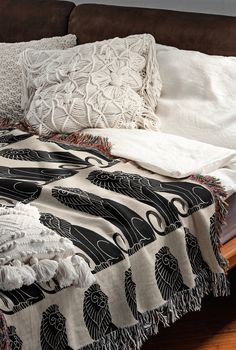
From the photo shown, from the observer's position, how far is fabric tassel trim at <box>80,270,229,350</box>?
75.3 inches

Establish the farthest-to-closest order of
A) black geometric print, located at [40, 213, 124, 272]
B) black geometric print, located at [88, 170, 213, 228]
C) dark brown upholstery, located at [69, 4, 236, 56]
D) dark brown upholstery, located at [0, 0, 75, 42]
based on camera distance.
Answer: dark brown upholstery, located at [0, 0, 75, 42]
dark brown upholstery, located at [69, 4, 236, 56]
black geometric print, located at [88, 170, 213, 228]
black geometric print, located at [40, 213, 124, 272]

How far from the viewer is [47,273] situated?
1731 millimetres

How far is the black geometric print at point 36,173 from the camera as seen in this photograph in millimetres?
2213

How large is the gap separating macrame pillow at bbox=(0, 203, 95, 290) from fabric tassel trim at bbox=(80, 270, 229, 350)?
190 millimetres

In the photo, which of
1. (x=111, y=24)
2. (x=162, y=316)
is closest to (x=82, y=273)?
(x=162, y=316)

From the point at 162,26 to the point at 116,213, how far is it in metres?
1.06

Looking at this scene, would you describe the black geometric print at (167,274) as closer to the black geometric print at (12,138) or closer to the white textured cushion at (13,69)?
the black geometric print at (12,138)

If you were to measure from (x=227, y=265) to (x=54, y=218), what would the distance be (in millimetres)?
542

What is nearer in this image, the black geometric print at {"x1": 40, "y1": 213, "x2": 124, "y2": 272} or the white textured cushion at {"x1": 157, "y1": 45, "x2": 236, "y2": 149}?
the black geometric print at {"x1": 40, "y1": 213, "x2": 124, "y2": 272}

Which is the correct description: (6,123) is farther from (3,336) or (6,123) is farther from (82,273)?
(3,336)

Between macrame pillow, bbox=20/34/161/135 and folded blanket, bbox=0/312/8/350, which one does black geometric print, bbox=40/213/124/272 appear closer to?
folded blanket, bbox=0/312/8/350

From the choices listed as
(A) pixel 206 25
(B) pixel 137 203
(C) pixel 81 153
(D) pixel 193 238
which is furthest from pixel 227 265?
(A) pixel 206 25

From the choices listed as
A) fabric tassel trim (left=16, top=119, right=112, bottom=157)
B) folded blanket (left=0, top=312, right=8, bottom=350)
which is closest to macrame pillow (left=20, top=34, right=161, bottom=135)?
fabric tassel trim (left=16, top=119, right=112, bottom=157)

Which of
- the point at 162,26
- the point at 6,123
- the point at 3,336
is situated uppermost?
the point at 162,26
